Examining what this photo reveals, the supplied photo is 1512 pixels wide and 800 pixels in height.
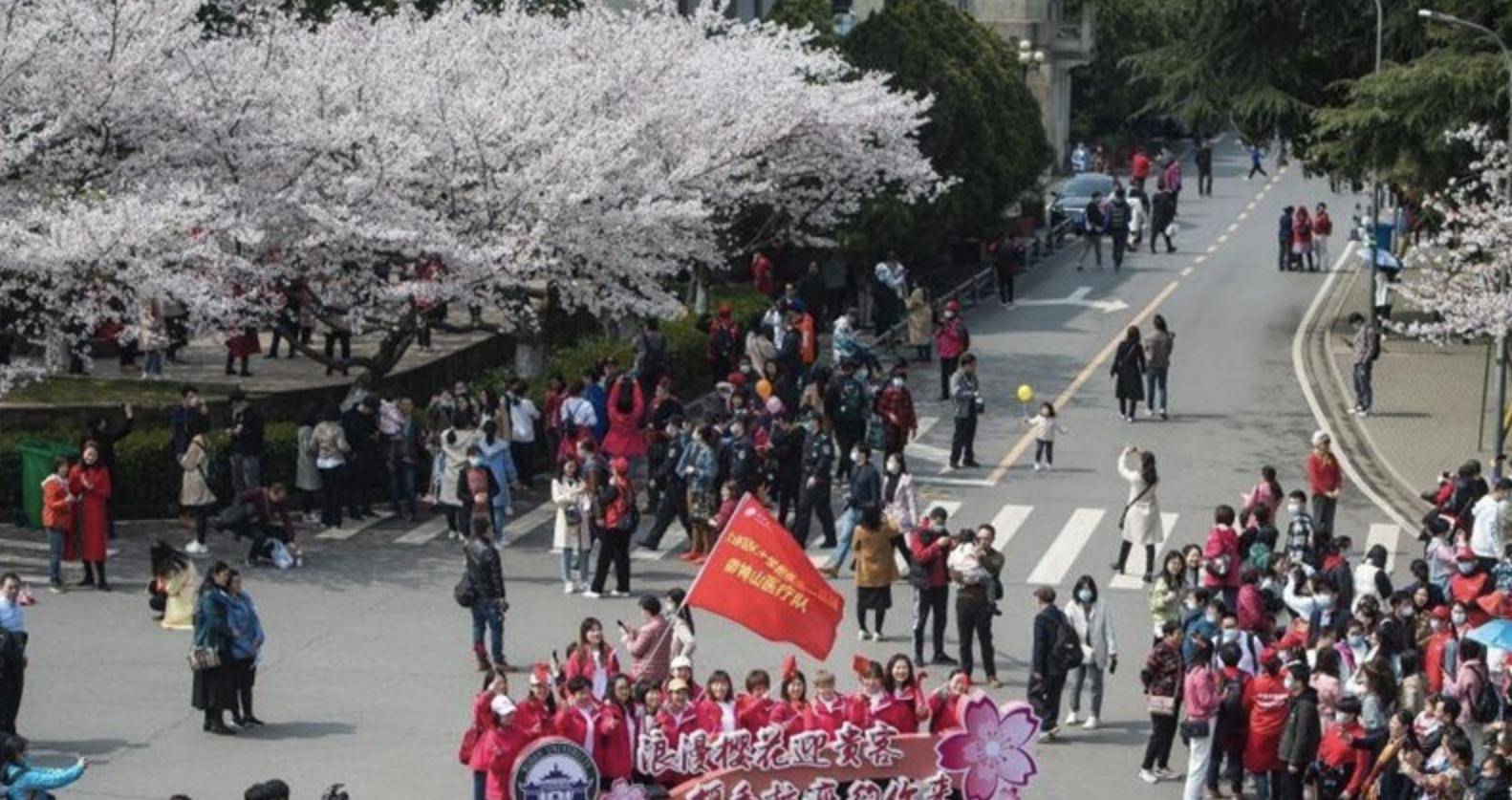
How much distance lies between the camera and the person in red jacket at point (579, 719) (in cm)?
2288

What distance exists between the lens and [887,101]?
51156 millimetres

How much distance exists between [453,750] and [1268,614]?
27.1ft

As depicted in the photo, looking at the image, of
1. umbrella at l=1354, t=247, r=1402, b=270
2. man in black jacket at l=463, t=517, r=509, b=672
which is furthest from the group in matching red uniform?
umbrella at l=1354, t=247, r=1402, b=270

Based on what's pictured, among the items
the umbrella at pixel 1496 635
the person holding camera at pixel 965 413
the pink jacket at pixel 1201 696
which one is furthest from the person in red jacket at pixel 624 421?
the umbrella at pixel 1496 635

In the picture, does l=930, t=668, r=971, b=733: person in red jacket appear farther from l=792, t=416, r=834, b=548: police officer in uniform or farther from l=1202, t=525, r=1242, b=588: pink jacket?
l=792, t=416, r=834, b=548: police officer in uniform

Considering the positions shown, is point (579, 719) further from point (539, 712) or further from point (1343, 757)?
point (1343, 757)

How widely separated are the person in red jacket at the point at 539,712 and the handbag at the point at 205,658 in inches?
165

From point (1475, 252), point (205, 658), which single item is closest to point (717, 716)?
Answer: point (205, 658)

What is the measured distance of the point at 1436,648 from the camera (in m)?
Answer: 26.8

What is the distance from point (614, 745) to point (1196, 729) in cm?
513

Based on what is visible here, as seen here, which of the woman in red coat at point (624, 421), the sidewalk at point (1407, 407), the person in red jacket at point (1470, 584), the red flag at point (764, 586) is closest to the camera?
the red flag at point (764, 586)

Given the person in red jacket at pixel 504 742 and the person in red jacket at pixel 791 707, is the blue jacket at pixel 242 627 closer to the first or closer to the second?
the person in red jacket at pixel 504 742

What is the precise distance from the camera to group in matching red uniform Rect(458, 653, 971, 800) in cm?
2281

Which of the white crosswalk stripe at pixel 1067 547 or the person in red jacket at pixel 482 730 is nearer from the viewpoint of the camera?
the person in red jacket at pixel 482 730
